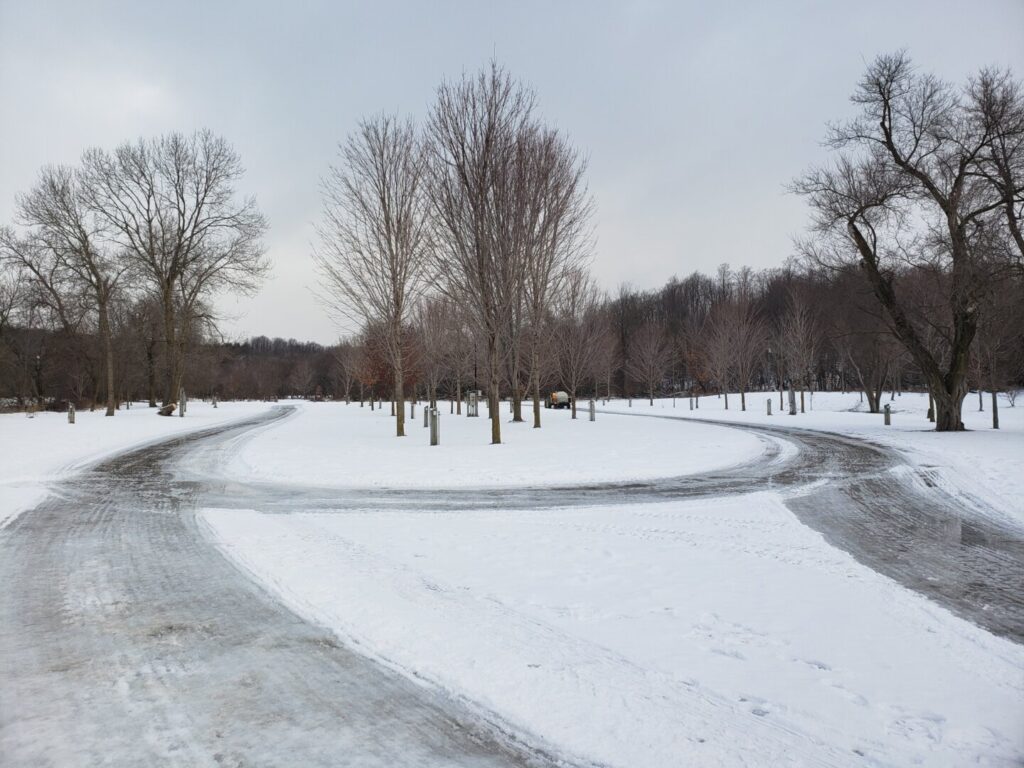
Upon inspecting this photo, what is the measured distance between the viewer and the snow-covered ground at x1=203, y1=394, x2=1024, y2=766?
2.53 metres

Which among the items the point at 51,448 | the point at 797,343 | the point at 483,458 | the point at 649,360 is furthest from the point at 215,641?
the point at 649,360

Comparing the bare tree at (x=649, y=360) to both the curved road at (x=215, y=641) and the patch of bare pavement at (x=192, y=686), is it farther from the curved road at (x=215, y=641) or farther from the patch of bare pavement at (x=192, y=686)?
the patch of bare pavement at (x=192, y=686)

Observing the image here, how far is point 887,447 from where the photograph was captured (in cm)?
1509

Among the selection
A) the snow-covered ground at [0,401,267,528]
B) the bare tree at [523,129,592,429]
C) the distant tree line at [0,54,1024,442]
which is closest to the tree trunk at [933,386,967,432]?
the distant tree line at [0,54,1024,442]


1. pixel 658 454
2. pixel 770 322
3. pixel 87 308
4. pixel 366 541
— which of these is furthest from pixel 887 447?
pixel 770 322

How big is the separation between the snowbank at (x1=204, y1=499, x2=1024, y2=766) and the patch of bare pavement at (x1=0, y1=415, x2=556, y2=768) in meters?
0.24

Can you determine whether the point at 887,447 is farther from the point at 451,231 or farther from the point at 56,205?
the point at 56,205

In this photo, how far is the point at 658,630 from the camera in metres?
3.63

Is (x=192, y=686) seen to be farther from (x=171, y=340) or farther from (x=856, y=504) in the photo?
(x=171, y=340)

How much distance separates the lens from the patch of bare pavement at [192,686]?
2381mm

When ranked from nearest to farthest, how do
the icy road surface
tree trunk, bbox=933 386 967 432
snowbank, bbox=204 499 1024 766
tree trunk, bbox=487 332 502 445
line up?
snowbank, bbox=204 499 1024 766, the icy road surface, tree trunk, bbox=487 332 502 445, tree trunk, bbox=933 386 967 432

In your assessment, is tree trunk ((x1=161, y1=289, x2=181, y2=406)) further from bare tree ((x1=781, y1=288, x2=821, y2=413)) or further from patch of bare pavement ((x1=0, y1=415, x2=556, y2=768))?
bare tree ((x1=781, y1=288, x2=821, y2=413))

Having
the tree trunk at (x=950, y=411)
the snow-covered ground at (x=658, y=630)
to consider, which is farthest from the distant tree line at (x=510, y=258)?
the snow-covered ground at (x=658, y=630)

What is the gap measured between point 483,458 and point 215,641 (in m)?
9.63
